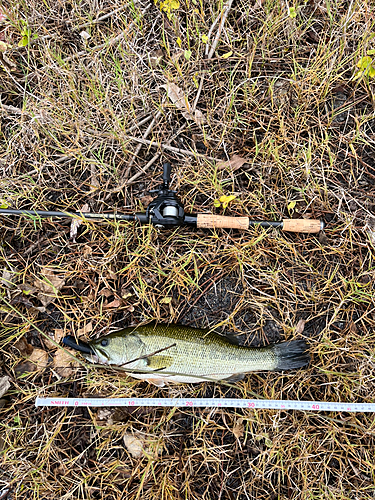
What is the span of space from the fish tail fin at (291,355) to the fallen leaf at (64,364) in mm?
1749

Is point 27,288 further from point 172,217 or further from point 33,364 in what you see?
point 172,217

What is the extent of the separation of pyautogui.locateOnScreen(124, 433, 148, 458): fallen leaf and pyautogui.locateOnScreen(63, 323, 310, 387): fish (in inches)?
21.1

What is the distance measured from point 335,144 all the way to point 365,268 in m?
1.22

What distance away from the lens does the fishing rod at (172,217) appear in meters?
2.67

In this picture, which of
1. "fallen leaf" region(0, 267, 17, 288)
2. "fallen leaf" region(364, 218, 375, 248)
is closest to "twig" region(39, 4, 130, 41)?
"fallen leaf" region(0, 267, 17, 288)

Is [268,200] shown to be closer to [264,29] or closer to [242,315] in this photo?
[242,315]

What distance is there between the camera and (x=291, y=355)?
276 cm

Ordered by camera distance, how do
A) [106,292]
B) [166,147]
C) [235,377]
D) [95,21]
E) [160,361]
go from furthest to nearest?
[95,21], [166,147], [106,292], [235,377], [160,361]

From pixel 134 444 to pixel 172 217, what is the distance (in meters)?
1.98

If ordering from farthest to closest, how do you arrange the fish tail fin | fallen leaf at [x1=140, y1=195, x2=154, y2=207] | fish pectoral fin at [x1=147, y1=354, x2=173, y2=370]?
fallen leaf at [x1=140, y1=195, x2=154, y2=207] < the fish tail fin < fish pectoral fin at [x1=147, y1=354, x2=173, y2=370]

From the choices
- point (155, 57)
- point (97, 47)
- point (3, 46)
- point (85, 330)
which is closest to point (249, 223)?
point (85, 330)

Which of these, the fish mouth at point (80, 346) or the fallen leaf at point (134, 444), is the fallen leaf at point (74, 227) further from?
the fallen leaf at point (134, 444)

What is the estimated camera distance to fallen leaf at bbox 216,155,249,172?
305 cm

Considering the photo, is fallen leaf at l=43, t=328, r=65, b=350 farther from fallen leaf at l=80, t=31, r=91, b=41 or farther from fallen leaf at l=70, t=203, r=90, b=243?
fallen leaf at l=80, t=31, r=91, b=41
